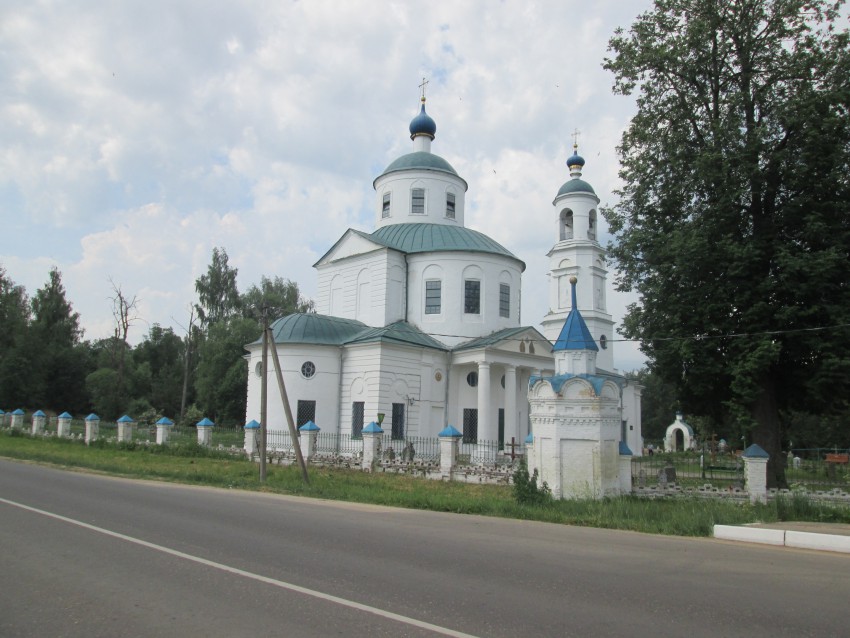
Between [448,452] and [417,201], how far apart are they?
56.2 ft

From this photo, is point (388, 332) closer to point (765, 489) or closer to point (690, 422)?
point (765, 489)

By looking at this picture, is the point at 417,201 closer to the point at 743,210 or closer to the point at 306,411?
the point at 306,411

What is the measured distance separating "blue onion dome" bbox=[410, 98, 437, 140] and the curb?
28463 millimetres

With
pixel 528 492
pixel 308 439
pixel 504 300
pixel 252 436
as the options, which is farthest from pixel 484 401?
pixel 528 492

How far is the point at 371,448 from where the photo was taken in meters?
21.3

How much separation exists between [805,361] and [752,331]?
181cm

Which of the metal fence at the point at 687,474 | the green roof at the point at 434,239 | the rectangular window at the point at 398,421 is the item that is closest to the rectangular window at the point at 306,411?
the rectangular window at the point at 398,421

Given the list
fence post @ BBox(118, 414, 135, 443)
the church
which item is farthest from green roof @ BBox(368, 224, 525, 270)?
fence post @ BBox(118, 414, 135, 443)

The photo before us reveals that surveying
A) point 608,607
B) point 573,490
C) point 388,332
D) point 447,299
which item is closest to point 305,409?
point 388,332

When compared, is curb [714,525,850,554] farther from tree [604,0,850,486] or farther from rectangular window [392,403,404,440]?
rectangular window [392,403,404,440]

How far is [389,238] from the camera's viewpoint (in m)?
31.7

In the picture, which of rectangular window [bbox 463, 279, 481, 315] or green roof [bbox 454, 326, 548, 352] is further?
rectangular window [bbox 463, 279, 481, 315]

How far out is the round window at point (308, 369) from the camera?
86.4 feet

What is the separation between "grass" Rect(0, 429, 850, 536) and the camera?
37.5 feet
